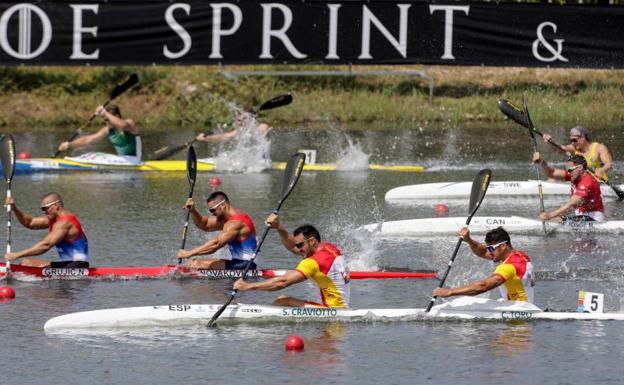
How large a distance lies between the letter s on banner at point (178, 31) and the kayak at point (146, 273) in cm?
1306

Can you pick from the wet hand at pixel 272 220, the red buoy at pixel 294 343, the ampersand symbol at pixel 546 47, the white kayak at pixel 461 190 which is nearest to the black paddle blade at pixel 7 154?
the wet hand at pixel 272 220

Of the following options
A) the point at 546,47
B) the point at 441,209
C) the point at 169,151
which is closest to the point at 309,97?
the point at 546,47

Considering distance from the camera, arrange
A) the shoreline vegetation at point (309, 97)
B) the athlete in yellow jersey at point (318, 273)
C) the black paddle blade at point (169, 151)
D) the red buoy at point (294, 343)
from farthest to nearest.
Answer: the shoreline vegetation at point (309, 97) → the black paddle blade at point (169, 151) → the athlete in yellow jersey at point (318, 273) → the red buoy at point (294, 343)

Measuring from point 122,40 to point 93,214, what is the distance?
8486mm

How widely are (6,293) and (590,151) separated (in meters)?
11.2

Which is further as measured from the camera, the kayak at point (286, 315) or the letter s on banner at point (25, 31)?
the letter s on banner at point (25, 31)

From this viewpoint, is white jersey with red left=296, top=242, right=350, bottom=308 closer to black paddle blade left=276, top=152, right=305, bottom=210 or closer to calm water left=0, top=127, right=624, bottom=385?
calm water left=0, top=127, right=624, bottom=385

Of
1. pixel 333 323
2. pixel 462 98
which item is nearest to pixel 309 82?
pixel 462 98

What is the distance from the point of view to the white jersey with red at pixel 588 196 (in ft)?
71.8

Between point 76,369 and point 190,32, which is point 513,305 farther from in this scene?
point 190,32

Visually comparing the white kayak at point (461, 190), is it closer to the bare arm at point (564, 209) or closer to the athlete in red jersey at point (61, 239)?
the bare arm at point (564, 209)

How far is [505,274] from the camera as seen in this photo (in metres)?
15.8

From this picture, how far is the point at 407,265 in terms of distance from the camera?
2019cm

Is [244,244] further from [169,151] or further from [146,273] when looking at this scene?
[169,151]
